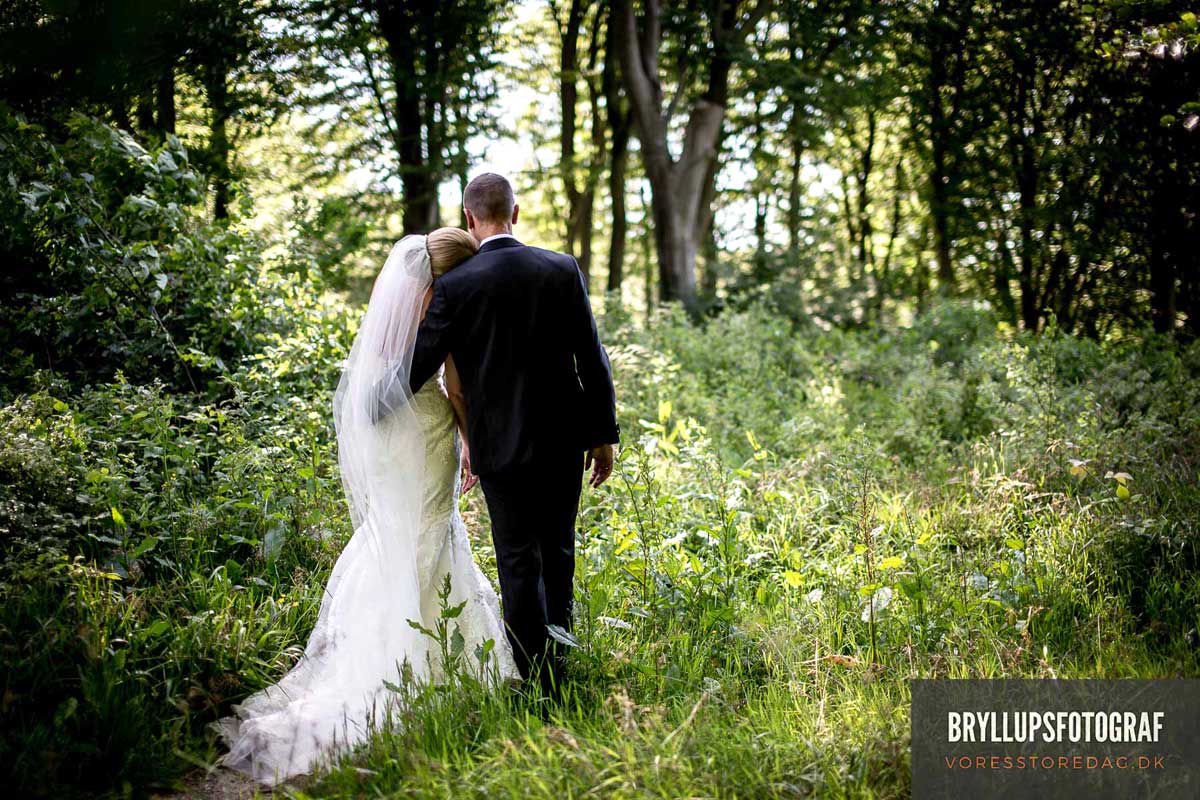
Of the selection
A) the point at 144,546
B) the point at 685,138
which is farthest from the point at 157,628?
the point at 685,138

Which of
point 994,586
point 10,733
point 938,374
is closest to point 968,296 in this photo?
point 938,374

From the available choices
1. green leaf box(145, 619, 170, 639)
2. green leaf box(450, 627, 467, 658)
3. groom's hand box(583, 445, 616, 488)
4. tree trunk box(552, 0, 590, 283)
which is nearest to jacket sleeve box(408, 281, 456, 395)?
groom's hand box(583, 445, 616, 488)

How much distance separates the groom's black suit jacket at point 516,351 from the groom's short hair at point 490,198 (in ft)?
0.48

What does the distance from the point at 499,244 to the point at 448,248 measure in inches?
12.5

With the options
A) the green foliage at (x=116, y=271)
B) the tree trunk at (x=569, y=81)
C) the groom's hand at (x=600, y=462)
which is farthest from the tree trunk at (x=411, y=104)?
the groom's hand at (x=600, y=462)

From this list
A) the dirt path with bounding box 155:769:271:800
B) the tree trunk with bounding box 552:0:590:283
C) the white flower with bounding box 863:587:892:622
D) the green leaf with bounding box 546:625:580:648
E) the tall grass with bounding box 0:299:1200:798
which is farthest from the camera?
the tree trunk with bounding box 552:0:590:283

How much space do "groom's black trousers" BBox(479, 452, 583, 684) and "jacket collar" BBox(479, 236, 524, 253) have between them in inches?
40.0

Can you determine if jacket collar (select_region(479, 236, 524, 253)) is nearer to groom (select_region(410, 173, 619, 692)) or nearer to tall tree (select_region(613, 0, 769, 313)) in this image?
groom (select_region(410, 173, 619, 692))

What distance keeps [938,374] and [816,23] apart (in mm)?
8531

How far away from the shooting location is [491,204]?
154 inches

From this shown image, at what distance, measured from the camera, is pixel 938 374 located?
9461mm

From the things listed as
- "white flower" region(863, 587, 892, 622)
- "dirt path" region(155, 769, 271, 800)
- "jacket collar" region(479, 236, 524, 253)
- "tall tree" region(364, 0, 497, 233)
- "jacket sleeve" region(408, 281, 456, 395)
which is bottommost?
"dirt path" region(155, 769, 271, 800)

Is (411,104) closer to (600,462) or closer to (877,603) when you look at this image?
(600,462)

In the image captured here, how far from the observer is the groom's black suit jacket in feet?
12.3
